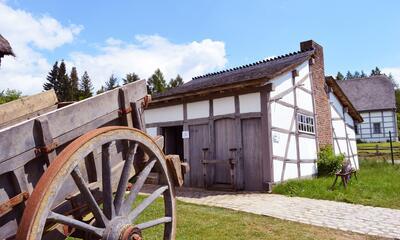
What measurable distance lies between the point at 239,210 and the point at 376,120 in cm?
3414

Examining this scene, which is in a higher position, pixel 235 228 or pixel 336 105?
pixel 336 105

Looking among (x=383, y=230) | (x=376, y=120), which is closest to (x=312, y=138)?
(x=383, y=230)

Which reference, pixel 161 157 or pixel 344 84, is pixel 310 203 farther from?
pixel 344 84

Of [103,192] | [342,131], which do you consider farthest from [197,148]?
[103,192]

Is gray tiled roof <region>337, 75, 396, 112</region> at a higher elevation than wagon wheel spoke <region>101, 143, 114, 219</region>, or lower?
higher

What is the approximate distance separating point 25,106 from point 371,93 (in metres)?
39.5

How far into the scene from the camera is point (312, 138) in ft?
41.3

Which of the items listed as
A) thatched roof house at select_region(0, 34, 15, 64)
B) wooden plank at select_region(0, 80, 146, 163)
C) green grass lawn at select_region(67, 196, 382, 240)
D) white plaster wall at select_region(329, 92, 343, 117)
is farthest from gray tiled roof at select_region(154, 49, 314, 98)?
wooden plank at select_region(0, 80, 146, 163)

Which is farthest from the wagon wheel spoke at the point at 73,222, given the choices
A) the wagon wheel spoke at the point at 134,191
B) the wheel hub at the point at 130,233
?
the wagon wheel spoke at the point at 134,191

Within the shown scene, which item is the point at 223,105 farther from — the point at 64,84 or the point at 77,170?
the point at 64,84

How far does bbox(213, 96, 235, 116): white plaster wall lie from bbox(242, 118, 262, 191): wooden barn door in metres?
0.59

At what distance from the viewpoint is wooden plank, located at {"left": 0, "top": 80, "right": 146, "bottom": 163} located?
2115 millimetres

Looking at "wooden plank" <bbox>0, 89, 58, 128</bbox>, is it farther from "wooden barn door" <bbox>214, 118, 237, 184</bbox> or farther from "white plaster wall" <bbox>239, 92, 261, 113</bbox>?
"wooden barn door" <bbox>214, 118, 237, 184</bbox>

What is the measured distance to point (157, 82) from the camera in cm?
4456
